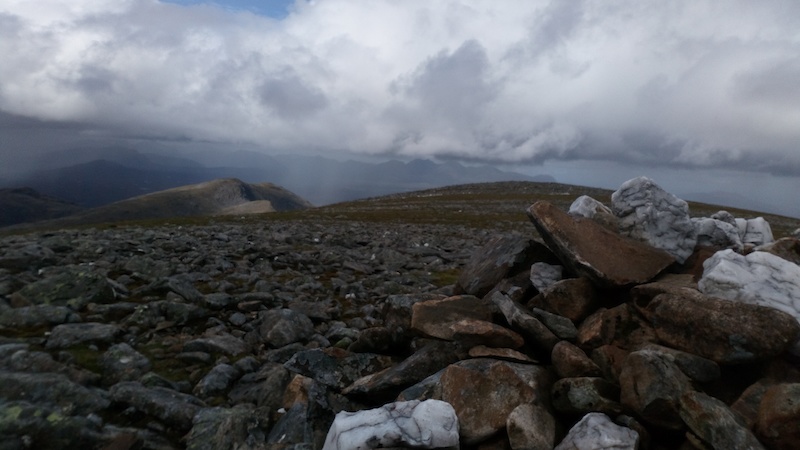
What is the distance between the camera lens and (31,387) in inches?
313

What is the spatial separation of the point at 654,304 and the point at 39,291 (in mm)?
15750

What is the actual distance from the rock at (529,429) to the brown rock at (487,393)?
0.93 feet

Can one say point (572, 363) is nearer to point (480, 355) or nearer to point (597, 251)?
point (480, 355)

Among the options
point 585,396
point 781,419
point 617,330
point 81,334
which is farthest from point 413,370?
point 81,334

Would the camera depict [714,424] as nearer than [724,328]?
Yes

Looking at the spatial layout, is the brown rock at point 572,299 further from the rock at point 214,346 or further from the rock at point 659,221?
the rock at point 214,346

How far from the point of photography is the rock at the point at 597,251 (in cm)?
934

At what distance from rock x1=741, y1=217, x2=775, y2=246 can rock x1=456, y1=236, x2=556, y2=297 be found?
17.6 feet

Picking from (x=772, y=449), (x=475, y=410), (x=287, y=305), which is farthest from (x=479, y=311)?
(x=287, y=305)

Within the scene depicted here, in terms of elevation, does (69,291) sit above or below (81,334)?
above

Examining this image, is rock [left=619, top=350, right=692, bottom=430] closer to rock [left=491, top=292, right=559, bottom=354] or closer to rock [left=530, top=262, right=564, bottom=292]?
rock [left=491, top=292, right=559, bottom=354]

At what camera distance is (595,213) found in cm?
1151

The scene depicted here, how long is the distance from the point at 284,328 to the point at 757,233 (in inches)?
510

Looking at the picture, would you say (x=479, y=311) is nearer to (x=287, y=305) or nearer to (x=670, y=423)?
(x=670, y=423)
